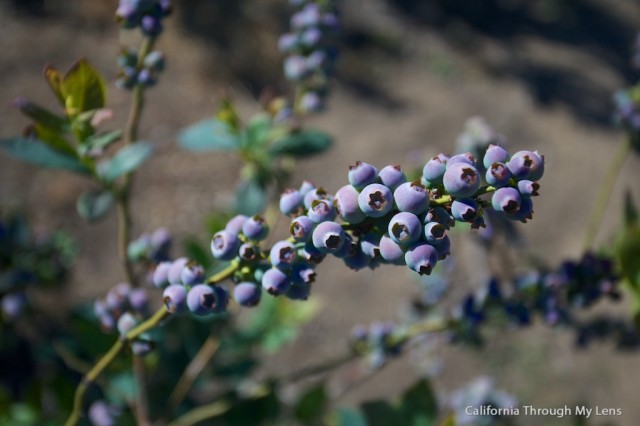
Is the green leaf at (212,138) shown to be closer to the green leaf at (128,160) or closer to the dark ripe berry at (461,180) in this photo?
the green leaf at (128,160)

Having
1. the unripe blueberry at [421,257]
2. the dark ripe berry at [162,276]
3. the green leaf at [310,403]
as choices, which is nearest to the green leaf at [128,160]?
the dark ripe berry at [162,276]

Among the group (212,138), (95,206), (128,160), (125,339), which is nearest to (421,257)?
(125,339)

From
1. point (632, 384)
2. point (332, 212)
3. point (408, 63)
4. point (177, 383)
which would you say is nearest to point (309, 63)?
point (332, 212)

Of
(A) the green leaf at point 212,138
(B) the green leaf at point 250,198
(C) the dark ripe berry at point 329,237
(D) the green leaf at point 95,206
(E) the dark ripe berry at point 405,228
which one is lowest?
(B) the green leaf at point 250,198

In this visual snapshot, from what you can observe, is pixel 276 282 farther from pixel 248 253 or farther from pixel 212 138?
pixel 212 138

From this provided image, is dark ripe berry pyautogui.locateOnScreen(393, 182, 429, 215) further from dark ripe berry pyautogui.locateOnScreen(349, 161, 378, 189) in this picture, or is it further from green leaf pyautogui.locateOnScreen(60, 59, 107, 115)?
green leaf pyautogui.locateOnScreen(60, 59, 107, 115)

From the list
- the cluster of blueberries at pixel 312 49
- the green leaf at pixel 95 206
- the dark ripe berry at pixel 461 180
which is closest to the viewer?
the dark ripe berry at pixel 461 180
